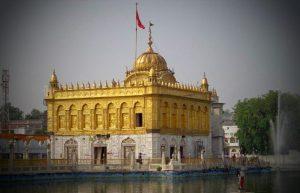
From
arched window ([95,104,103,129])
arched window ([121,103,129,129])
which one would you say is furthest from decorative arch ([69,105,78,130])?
arched window ([121,103,129,129])

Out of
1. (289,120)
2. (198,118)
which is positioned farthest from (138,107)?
(289,120)

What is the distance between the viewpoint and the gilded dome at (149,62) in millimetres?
64250

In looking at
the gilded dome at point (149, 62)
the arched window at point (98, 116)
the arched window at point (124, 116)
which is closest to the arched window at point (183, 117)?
the gilded dome at point (149, 62)

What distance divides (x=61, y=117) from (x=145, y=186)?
69.5ft

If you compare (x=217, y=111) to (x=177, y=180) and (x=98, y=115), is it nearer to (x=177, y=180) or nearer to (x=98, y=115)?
(x=98, y=115)

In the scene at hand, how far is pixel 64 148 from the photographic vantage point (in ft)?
200

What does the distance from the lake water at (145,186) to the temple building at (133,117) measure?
7.40m

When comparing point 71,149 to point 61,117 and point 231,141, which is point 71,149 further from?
point 231,141

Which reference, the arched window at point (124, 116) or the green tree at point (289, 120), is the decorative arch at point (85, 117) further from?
the green tree at point (289, 120)

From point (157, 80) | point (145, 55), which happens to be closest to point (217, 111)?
point (145, 55)

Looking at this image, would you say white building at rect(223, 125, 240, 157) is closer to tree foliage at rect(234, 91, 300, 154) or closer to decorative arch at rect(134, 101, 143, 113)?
tree foliage at rect(234, 91, 300, 154)

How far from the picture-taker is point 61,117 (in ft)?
204

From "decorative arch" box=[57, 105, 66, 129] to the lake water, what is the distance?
12.7 meters

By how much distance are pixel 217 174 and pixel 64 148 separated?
1451 cm
